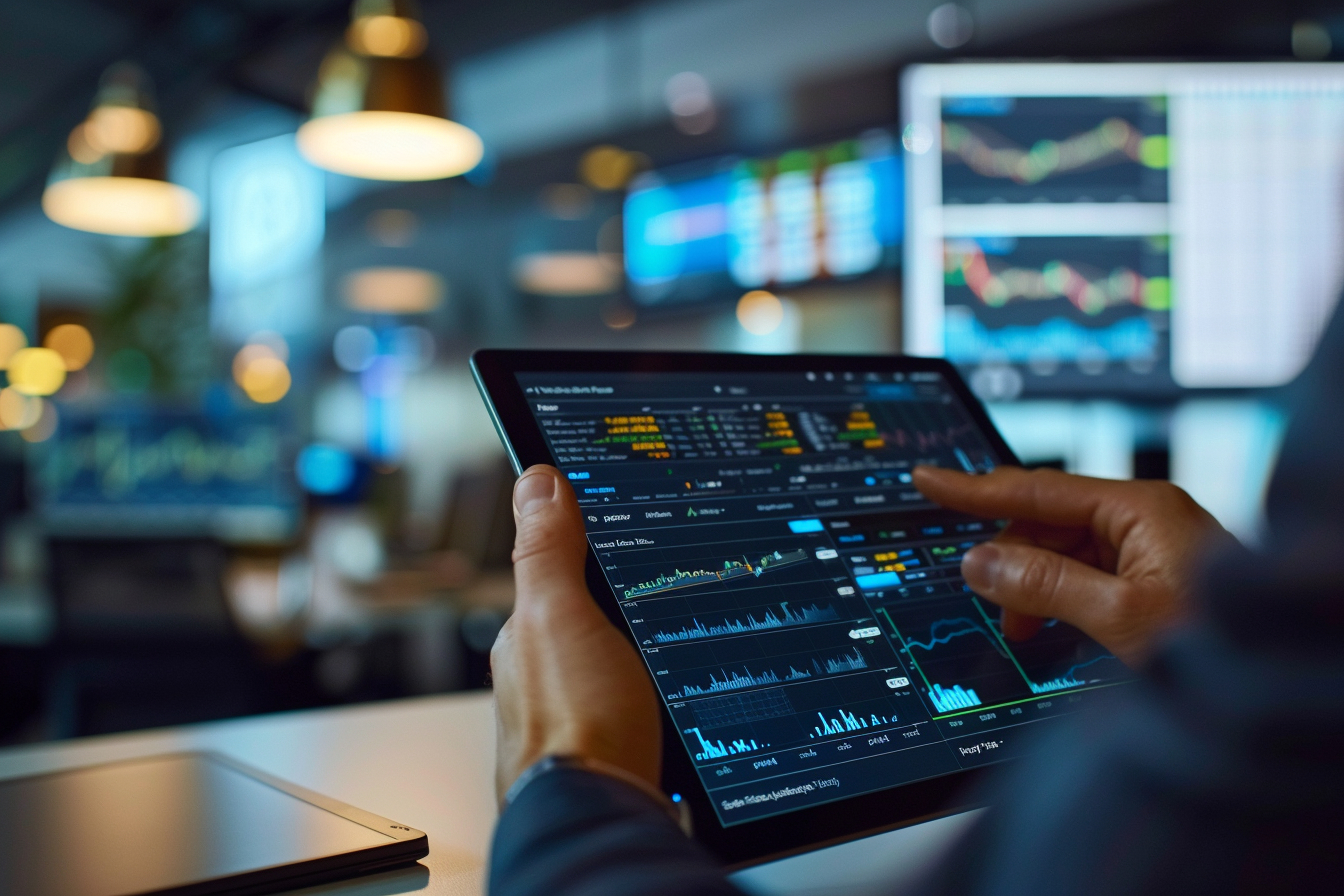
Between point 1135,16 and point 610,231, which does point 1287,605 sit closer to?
point 1135,16

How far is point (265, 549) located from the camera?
347 centimetres

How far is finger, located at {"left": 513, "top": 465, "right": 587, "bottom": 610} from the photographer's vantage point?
486 mm

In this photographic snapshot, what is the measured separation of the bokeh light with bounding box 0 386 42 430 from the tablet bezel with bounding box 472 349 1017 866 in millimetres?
8987

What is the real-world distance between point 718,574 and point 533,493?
0.12 m

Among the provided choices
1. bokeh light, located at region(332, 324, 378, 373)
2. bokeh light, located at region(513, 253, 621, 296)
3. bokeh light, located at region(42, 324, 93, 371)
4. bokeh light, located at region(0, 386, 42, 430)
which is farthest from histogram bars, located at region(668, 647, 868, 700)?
bokeh light, located at region(0, 386, 42, 430)

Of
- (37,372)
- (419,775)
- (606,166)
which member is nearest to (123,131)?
(606,166)

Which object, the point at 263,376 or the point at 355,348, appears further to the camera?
the point at 355,348

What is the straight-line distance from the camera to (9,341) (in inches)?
306

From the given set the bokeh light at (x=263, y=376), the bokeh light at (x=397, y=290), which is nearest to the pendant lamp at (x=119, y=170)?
the bokeh light at (x=263, y=376)

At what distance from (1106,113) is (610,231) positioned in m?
3.95

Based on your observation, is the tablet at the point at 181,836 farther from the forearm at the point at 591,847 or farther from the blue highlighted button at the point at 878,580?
the blue highlighted button at the point at 878,580

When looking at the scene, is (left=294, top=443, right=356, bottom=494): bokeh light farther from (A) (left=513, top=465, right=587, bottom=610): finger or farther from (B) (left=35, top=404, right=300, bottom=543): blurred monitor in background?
(A) (left=513, top=465, right=587, bottom=610): finger

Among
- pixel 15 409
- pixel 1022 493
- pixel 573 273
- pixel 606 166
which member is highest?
pixel 606 166

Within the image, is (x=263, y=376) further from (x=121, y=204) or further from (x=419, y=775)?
(x=419, y=775)
